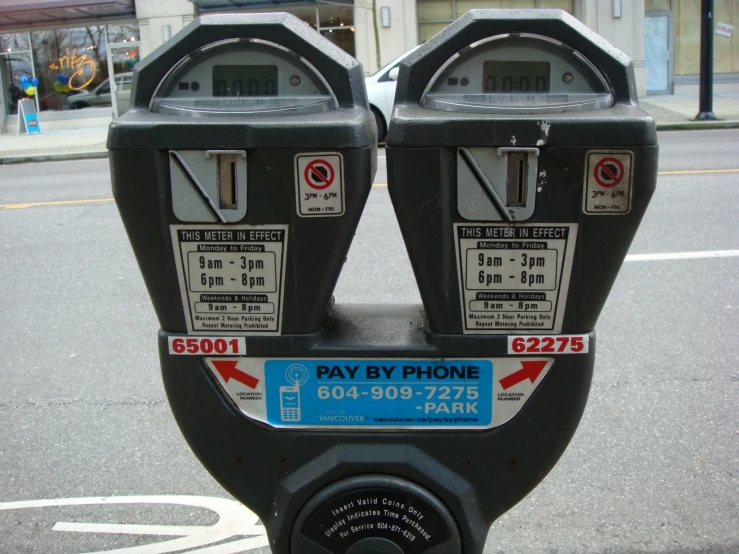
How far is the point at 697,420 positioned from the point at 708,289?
65.8 inches

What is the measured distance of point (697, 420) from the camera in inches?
133

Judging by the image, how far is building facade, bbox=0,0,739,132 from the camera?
16125 mm

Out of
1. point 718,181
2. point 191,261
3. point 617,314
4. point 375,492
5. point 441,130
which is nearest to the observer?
point 441,130

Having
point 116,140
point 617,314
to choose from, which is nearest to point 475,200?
point 116,140

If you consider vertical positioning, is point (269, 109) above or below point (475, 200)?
above

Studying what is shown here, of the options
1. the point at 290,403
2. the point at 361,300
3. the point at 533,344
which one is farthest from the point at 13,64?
the point at 533,344

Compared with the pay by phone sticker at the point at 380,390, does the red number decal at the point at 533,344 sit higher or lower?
higher

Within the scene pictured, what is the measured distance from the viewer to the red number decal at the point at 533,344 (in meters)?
1.63

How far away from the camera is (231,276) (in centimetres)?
160

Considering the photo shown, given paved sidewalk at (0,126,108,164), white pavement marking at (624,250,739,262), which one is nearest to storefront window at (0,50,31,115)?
paved sidewalk at (0,126,108,164)

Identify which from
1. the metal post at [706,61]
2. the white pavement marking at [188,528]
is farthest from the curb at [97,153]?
the white pavement marking at [188,528]

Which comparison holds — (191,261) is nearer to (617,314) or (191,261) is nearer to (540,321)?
(540,321)

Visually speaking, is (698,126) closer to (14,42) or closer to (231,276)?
(231,276)

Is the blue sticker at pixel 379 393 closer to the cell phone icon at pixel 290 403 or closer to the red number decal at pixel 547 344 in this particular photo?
the cell phone icon at pixel 290 403
